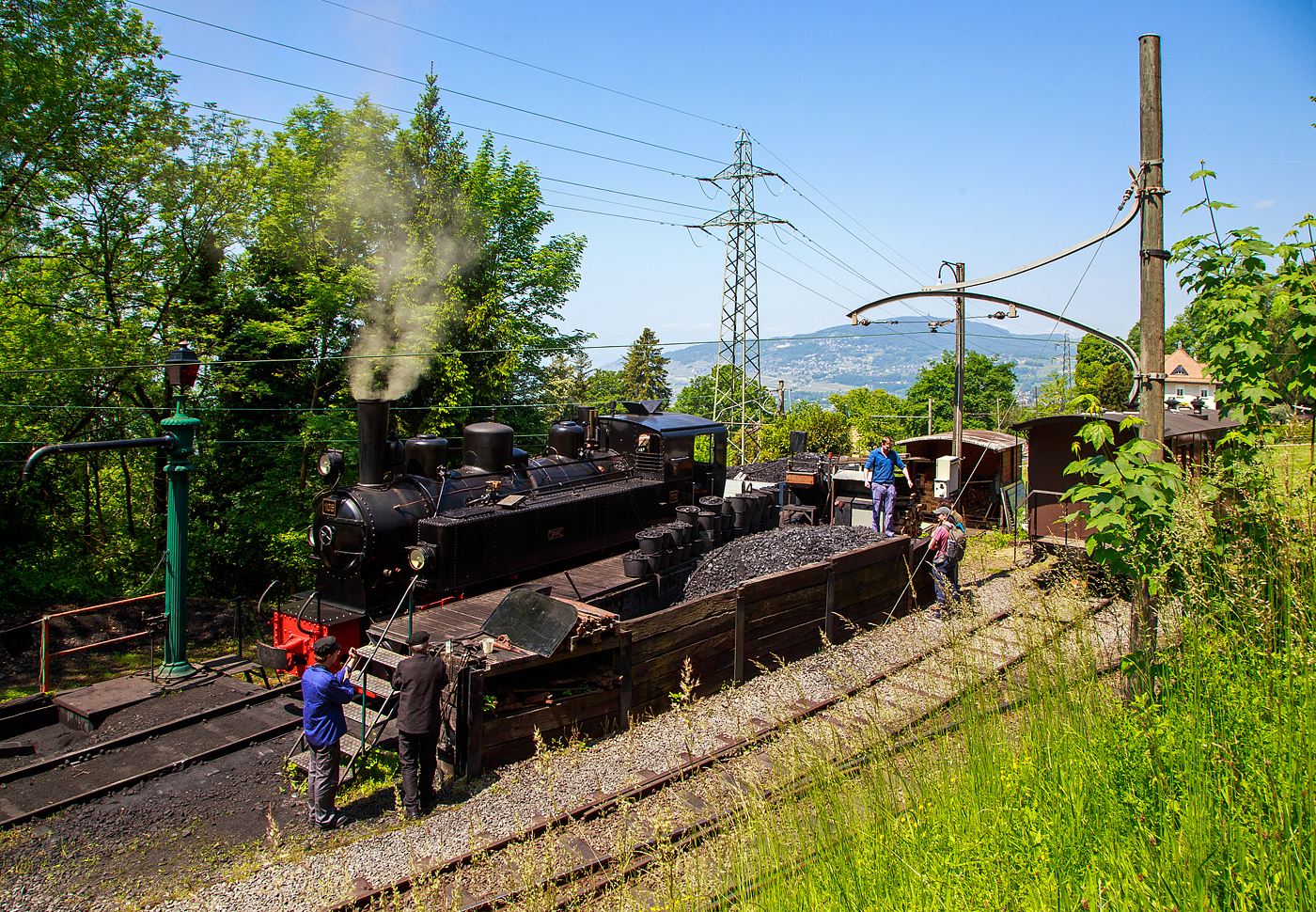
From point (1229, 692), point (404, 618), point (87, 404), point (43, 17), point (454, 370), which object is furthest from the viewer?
point (454, 370)

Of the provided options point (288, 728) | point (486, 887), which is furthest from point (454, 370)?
point (486, 887)

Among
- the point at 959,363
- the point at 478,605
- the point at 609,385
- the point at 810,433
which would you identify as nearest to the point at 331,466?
the point at 478,605

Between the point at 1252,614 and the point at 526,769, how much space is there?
20.2 feet

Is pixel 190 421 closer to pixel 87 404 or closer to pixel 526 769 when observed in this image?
pixel 526 769

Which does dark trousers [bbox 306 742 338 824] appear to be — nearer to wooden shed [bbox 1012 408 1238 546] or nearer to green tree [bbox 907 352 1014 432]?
wooden shed [bbox 1012 408 1238 546]

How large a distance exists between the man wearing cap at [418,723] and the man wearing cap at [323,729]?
1.80ft

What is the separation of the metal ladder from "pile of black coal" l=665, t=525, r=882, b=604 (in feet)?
15.3

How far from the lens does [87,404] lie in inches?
680

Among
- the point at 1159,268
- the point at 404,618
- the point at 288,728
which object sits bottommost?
the point at 288,728

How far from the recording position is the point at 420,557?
9.82 m

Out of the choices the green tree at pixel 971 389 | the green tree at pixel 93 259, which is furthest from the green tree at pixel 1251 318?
the green tree at pixel 971 389

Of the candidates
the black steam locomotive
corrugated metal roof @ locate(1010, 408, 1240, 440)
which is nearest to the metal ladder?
Result: the black steam locomotive

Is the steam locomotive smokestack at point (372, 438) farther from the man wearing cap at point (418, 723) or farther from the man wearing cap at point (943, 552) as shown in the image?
the man wearing cap at point (943, 552)

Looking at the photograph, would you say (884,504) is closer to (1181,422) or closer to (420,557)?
(420,557)
